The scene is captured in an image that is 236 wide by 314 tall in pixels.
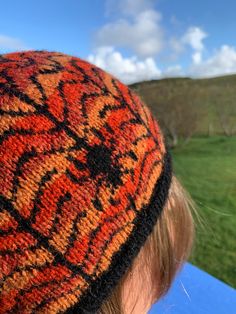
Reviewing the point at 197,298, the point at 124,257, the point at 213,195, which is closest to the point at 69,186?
the point at 124,257

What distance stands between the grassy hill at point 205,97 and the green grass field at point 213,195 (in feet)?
1.17

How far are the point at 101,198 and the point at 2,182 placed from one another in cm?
20

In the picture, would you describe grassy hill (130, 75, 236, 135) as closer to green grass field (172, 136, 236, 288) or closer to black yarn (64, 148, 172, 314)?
green grass field (172, 136, 236, 288)

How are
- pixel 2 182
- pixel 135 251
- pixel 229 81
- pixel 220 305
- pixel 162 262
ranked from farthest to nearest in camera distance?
pixel 229 81 → pixel 220 305 → pixel 162 262 → pixel 135 251 → pixel 2 182

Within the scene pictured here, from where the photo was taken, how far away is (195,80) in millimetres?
10148

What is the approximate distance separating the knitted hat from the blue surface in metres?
1.00

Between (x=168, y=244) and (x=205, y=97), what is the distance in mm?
8330

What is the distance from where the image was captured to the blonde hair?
3.07 ft

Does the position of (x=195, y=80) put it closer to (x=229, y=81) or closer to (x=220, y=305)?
(x=229, y=81)

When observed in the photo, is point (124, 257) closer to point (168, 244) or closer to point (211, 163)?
point (168, 244)

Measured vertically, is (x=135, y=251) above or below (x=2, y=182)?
below

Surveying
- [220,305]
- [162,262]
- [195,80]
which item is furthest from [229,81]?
[162,262]

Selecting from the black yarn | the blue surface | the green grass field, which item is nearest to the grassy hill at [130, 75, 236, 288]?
the green grass field

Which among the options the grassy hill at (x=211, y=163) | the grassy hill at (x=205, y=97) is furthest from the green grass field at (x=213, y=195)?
the grassy hill at (x=205, y=97)
